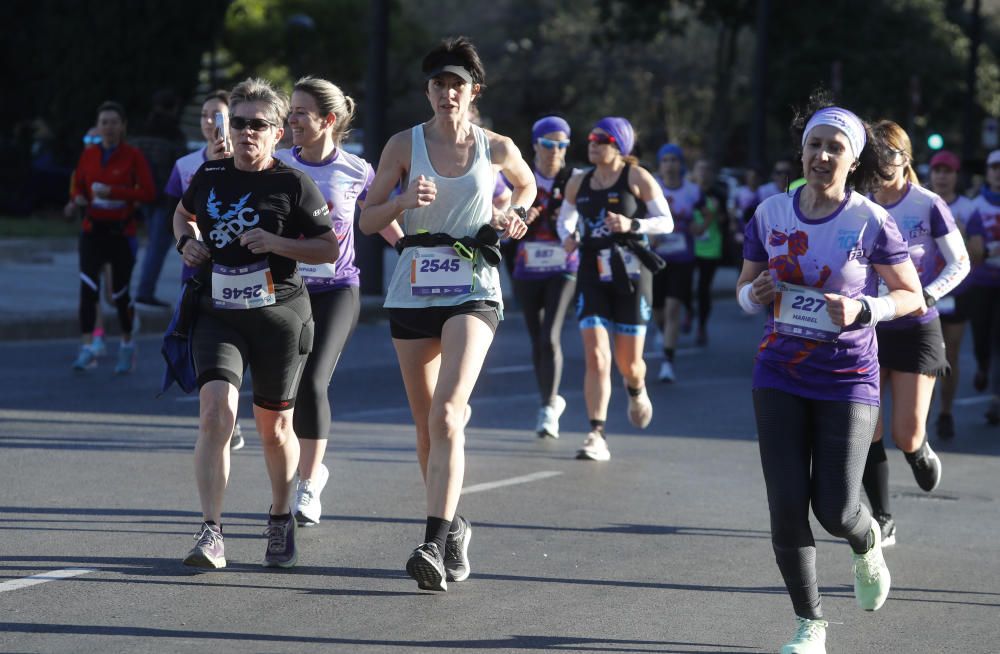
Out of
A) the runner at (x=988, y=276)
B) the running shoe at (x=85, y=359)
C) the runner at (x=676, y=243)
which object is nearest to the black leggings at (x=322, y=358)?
the runner at (x=988, y=276)

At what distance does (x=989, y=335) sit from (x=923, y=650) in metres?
6.56

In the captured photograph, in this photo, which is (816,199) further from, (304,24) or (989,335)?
(304,24)

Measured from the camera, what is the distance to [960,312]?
1120 cm

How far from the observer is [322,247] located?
6.35 metres

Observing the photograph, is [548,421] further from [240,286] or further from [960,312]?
[240,286]

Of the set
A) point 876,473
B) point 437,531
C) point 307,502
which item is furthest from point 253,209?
point 876,473

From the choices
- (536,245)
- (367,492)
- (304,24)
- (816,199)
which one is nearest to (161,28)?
(304,24)

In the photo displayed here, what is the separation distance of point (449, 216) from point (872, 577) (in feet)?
6.69

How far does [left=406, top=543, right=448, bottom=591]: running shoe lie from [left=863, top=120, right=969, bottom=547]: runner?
224 centimetres

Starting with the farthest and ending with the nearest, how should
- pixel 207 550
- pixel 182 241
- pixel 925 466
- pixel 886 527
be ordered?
pixel 925 466 < pixel 886 527 < pixel 182 241 < pixel 207 550

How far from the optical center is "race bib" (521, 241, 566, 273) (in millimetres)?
10336

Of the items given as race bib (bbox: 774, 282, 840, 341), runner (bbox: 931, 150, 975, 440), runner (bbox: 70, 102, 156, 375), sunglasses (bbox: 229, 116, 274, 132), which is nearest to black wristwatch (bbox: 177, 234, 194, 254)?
sunglasses (bbox: 229, 116, 274, 132)

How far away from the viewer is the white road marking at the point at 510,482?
8539mm

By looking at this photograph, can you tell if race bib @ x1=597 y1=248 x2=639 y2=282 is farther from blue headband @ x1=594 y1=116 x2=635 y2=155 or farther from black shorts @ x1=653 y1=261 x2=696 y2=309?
black shorts @ x1=653 y1=261 x2=696 y2=309
